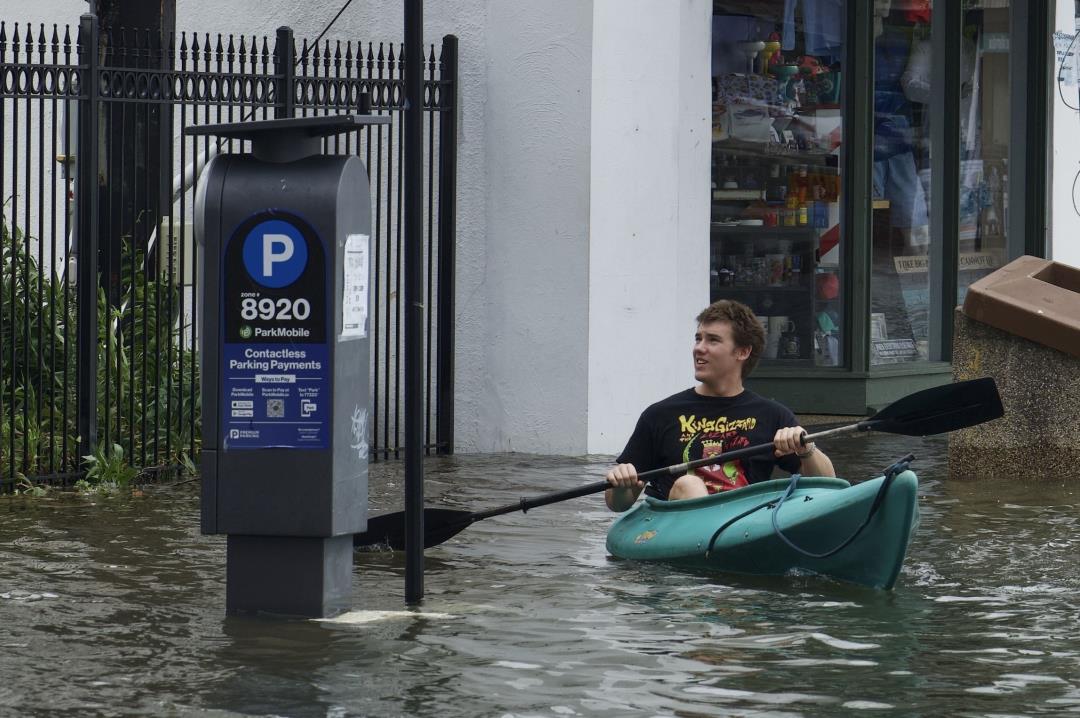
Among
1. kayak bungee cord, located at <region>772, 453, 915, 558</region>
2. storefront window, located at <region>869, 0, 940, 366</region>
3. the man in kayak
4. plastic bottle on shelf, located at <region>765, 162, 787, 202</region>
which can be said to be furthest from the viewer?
storefront window, located at <region>869, 0, 940, 366</region>

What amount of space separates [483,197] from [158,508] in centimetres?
349

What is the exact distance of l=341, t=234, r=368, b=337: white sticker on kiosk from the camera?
21.1ft

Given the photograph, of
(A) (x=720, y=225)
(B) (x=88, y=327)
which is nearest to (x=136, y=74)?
(B) (x=88, y=327)

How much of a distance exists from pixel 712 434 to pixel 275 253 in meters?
2.35

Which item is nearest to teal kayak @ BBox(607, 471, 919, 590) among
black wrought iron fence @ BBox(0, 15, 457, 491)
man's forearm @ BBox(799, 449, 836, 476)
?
man's forearm @ BBox(799, 449, 836, 476)

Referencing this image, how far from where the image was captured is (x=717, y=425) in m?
7.89

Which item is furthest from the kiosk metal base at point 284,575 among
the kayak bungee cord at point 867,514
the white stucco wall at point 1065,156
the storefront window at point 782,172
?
Result: the white stucco wall at point 1065,156

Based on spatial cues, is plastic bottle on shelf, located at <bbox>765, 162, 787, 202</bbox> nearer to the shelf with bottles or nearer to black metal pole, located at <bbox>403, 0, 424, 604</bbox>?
the shelf with bottles

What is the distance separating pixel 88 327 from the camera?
10.5 metres

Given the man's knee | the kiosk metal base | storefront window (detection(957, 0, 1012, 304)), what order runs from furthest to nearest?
storefront window (detection(957, 0, 1012, 304)) → the man's knee → the kiosk metal base

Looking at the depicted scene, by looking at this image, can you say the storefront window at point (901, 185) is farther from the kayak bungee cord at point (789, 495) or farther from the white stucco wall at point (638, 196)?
the kayak bungee cord at point (789, 495)

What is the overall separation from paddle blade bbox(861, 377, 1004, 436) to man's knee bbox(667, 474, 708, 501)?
31.5 inches

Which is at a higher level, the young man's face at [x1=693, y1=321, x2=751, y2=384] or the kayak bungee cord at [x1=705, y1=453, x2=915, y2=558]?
the young man's face at [x1=693, y1=321, x2=751, y2=384]

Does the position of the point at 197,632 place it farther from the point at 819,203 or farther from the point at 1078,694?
the point at 819,203
